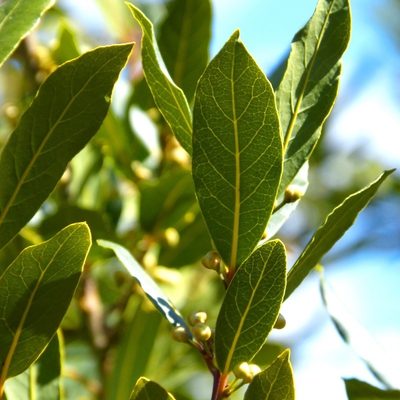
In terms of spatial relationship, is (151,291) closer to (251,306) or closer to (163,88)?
(251,306)

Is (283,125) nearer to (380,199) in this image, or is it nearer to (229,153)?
(229,153)

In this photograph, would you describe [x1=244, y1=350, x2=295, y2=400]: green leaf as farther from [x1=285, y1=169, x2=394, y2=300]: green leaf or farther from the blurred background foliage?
the blurred background foliage

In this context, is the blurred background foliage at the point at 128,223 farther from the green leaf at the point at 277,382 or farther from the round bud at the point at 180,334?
the green leaf at the point at 277,382

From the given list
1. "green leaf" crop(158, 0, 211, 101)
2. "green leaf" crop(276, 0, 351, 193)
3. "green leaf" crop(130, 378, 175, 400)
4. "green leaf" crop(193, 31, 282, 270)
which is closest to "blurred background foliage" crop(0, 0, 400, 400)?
"green leaf" crop(158, 0, 211, 101)

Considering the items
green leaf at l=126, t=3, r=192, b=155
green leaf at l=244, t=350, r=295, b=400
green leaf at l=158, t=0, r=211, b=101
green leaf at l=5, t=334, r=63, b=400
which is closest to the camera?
green leaf at l=244, t=350, r=295, b=400

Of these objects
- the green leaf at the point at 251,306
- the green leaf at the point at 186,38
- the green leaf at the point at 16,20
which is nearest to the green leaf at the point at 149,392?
the green leaf at the point at 251,306

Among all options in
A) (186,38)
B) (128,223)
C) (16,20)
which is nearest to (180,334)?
(16,20)

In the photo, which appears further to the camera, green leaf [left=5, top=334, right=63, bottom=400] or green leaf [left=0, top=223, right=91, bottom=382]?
green leaf [left=5, top=334, right=63, bottom=400]
